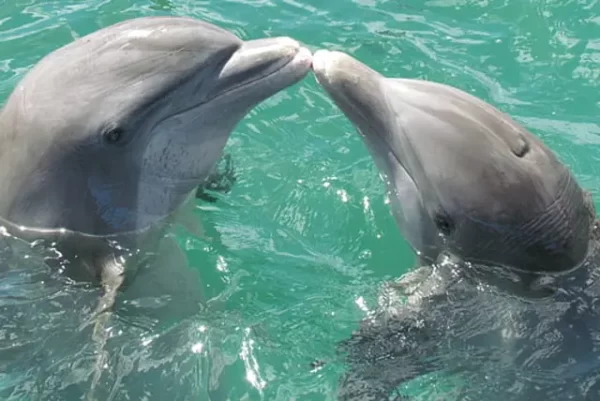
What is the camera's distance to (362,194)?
794 cm

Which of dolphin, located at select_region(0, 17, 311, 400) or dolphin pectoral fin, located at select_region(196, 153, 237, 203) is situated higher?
dolphin, located at select_region(0, 17, 311, 400)

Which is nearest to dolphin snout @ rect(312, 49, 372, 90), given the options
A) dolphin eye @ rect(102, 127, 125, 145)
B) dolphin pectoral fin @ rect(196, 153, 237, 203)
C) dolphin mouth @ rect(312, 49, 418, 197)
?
dolphin mouth @ rect(312, 49, 418, 197)

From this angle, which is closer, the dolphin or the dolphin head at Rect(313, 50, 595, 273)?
the dolphin head at Rect(313, 50, 595, 273)

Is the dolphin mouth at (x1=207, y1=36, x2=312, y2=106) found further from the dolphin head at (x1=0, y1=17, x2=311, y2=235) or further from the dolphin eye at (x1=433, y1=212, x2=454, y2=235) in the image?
the dolphin eye at (x1=433, y1=212, x2=454, y2=235)

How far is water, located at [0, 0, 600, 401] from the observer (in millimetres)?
6352

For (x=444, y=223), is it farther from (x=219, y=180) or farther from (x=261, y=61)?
(x=219, y=180)

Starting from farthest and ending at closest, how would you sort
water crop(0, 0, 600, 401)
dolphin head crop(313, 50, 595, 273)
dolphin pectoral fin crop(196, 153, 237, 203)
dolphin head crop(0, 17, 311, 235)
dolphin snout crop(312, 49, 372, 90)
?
dolphin pectoral fin crop(196, 153, 237, 203) < water crop(0, 0, 600, 401) < dolphin snout crop(312, 49, 372, 90) < dolphin head crop(0, 17, 311, 235) < dolphin head crop(313, 50, 595, 273)

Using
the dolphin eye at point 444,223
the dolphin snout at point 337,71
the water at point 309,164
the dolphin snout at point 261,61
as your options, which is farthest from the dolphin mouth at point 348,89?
the water at point 309,164

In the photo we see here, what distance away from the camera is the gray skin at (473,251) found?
562 centimetres

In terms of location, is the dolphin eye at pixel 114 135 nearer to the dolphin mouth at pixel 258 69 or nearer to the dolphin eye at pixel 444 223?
the dolphin mouth at pixel 258 69

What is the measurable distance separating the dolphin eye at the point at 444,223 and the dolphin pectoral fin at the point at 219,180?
1.97 metres

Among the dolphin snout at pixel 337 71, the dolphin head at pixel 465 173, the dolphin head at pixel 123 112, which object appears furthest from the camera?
the dolphin snout at pixel 337 71

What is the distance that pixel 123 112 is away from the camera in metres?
5.80

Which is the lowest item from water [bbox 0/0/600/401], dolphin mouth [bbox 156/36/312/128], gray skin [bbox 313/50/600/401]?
water [bbox 0/0/600/401]
